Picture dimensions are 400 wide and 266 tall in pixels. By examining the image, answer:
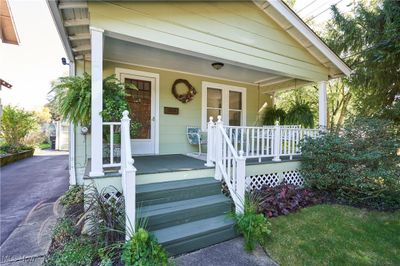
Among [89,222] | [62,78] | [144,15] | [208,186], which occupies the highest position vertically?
[144,15]

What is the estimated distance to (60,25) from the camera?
3564mm

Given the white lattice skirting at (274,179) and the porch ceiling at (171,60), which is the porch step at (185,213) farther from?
the porch ceiling at (171,60)

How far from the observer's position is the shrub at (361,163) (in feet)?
13.9

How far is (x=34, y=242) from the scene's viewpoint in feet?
10.0

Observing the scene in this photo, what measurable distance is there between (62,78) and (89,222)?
232 cm

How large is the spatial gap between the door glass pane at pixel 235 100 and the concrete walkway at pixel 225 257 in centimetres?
477

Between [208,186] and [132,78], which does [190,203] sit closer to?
[208,186]

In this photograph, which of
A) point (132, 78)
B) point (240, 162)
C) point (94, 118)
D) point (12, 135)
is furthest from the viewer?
point (12, 135)

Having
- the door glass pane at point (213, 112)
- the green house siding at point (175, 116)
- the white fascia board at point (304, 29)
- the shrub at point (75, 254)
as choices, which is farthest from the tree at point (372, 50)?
the shrub at point (75, 254)

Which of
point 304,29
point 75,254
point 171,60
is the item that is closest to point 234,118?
point 171,60

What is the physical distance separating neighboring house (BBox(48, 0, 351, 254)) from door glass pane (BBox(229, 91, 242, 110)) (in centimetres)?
3

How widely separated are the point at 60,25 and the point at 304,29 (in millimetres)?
4801

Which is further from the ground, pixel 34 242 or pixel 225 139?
pixel 225 139

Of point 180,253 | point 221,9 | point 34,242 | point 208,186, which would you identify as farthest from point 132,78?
point 180,253
